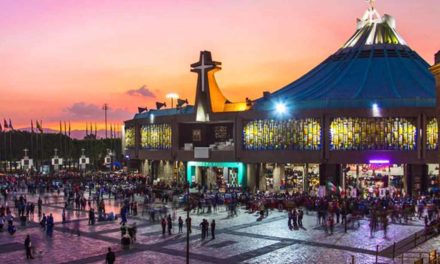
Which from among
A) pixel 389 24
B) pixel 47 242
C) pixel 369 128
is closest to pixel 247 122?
pixel 369 128

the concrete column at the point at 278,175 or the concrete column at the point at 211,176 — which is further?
the concrete column at the point at 211,176

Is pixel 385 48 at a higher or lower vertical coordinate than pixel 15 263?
higher

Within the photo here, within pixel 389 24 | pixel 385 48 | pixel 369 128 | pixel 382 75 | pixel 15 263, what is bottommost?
pixel 15 263

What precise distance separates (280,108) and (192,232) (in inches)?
1203

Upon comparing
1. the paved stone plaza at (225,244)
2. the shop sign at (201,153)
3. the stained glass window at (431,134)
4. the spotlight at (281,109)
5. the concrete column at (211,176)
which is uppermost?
the spotlight at (281,109)

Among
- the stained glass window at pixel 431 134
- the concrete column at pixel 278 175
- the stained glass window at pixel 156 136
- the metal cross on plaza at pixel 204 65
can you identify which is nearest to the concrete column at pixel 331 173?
the concrete column at pixel 278 175

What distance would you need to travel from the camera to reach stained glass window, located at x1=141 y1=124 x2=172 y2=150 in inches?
2950

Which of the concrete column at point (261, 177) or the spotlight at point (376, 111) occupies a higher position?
the spotlight at point (376, 111)

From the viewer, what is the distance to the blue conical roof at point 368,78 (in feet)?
189

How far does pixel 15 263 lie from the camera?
81.7ft

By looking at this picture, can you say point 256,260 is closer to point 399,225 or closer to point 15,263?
point 15,263

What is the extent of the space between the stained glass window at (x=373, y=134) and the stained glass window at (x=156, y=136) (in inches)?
1066


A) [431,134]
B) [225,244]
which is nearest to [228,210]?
[225,244]

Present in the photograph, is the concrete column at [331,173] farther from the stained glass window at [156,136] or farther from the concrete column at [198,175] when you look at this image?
the stained glass window at [156,136]
